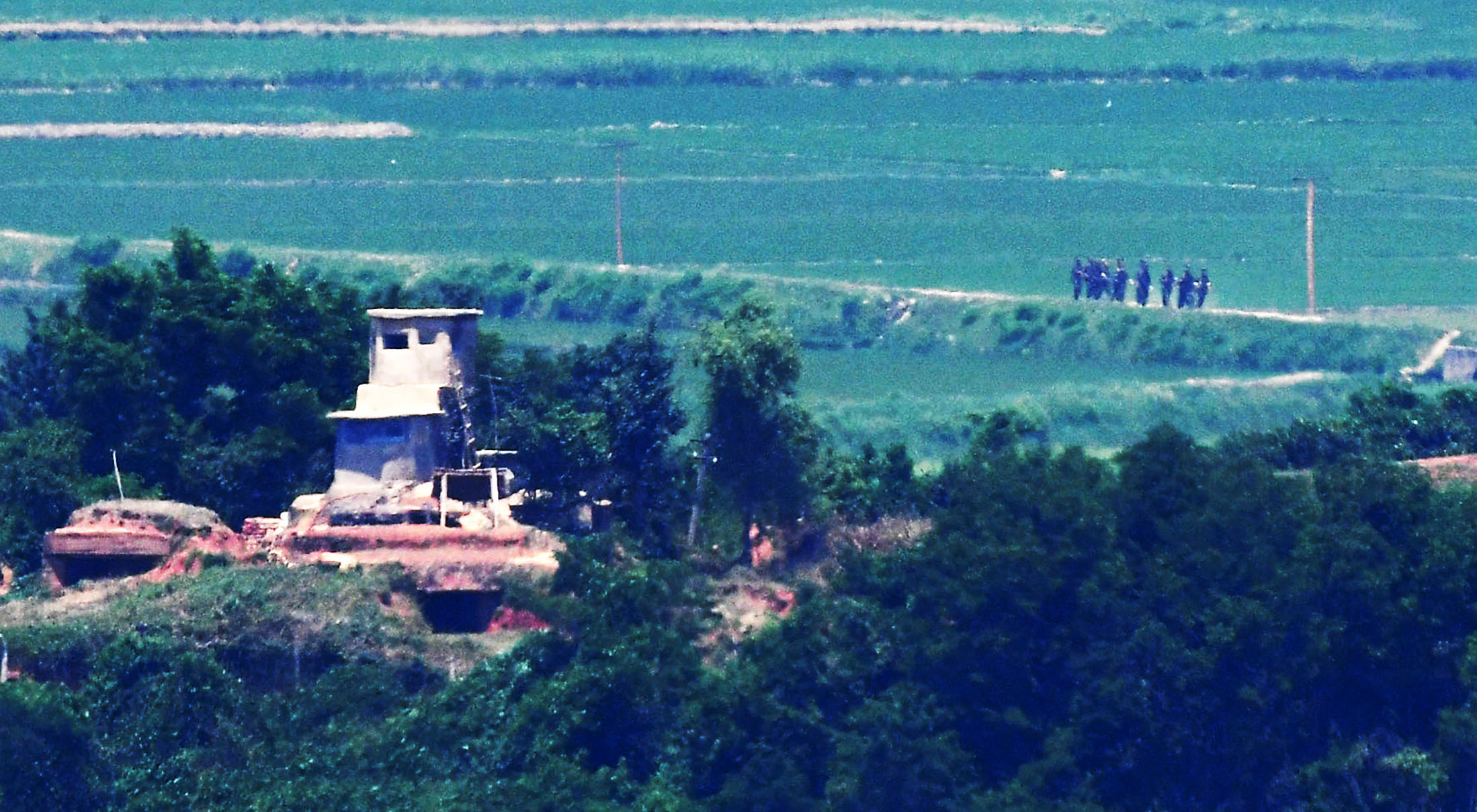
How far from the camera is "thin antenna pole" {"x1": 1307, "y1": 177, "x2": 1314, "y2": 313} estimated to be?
6775cm

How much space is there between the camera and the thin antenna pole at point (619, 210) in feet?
240

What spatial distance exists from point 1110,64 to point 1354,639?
5670 centimetres

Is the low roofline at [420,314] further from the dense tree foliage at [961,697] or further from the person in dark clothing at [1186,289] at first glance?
the person in dark clothing at [1186,289]

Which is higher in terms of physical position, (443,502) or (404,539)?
(443,502)

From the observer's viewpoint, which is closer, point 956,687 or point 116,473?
point 956,687

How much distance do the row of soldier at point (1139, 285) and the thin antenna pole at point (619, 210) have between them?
973cm

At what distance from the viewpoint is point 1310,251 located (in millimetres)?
69688

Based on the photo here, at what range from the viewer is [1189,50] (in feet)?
311

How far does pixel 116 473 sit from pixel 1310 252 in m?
32.0

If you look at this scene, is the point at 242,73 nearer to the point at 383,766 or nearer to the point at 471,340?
the point at 471,340

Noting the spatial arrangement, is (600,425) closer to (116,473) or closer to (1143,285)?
(116,473)

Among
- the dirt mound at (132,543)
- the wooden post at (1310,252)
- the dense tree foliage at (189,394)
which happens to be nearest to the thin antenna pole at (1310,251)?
the wooden post at (1310,252)

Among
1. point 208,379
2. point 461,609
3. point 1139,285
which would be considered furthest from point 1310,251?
point 461,609

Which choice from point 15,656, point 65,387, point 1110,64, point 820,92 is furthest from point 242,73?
point 15,656
